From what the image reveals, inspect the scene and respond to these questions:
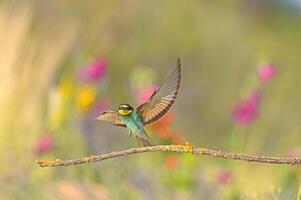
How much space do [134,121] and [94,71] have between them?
3.61 metres

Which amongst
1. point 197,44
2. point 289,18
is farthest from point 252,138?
point 289,18

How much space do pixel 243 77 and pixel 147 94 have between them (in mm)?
9701

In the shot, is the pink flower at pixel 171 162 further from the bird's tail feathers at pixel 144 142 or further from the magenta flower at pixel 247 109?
the bird's tail feathers at pixel 144 142

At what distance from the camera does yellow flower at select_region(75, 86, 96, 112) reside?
245 inches

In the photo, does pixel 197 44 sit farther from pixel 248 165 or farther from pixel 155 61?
pixel 248 165

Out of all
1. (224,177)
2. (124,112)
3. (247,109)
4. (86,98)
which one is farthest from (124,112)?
(86,98)

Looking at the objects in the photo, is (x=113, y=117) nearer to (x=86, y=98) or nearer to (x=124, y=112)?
(x=124, y=112)

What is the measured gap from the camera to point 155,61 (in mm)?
15852

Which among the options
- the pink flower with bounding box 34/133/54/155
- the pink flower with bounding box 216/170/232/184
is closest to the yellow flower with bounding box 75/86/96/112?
the pink flower with bounding box 34/133/54/155

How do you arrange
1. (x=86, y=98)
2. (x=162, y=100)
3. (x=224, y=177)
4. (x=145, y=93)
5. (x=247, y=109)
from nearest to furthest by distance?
(x=162, y=100)
(x=224, y=177)
(x=145, y=93)
(x=247, y=109)
(x=86, y=98)

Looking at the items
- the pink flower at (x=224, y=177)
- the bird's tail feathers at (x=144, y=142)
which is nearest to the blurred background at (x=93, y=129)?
the pink flower at (x=224, y=177)

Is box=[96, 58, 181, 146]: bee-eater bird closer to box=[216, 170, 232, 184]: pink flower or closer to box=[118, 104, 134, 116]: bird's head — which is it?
box=[118, 104, 134, 116]: bird's head

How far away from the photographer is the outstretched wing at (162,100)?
2303mm

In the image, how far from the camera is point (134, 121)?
239cm
